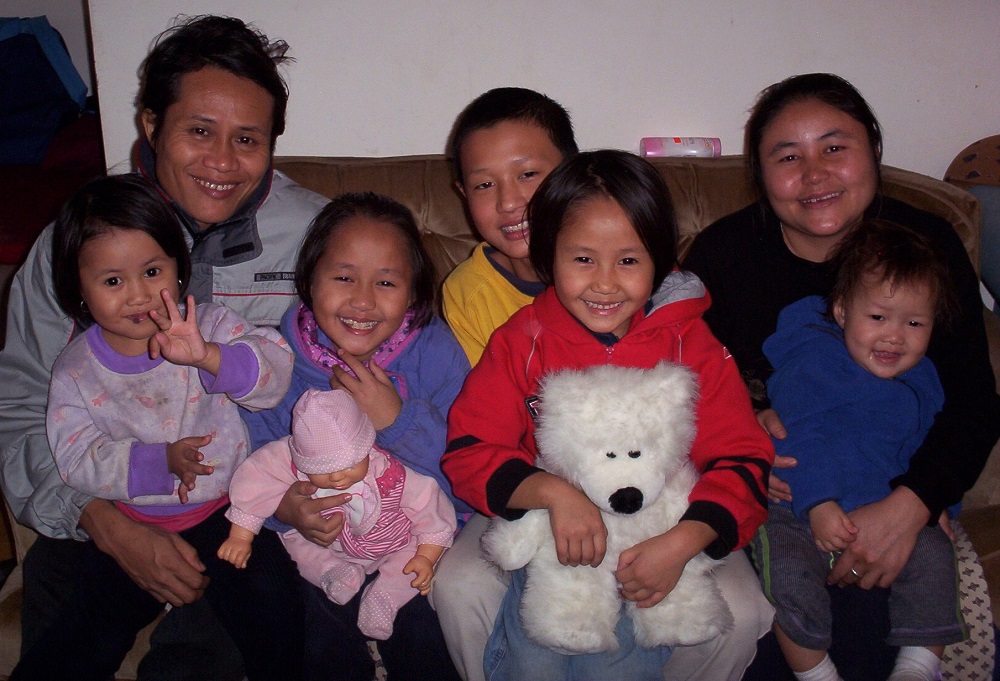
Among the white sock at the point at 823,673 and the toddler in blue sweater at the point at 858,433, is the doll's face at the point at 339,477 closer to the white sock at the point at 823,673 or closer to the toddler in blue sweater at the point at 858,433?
the toddler in blue sweater at the point at 858,433

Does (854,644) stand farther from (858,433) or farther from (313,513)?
(313,513)

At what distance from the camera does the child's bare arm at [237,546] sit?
139 centimetres

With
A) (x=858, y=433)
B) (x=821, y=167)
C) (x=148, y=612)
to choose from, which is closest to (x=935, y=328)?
(x=858, y=433)

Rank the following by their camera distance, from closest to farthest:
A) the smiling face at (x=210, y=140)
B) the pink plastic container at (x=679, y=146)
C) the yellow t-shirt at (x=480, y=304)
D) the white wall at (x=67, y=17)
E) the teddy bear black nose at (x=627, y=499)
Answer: the teddy bear black nose at (x=627, y=499)
the smiling face at (x=210, y=140)
the yellow t-shirt at (x=480, y=304)
the pink plastic container at (x=679, y=146)
the white wall at (x=67, y=17)

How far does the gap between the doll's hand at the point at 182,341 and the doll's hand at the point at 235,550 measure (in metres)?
0.36

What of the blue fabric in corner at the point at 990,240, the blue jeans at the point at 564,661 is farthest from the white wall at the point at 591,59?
the blue jeans at the point at 564,661

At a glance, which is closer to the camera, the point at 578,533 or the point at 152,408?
the point at 578,533

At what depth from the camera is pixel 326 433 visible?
4.28ft

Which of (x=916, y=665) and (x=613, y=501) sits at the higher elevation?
(x=613, y=501)

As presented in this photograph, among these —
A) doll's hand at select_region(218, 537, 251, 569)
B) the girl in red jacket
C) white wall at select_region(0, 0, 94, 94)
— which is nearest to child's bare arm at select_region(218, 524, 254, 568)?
doll's hand at select_region(218, 537, 251, 569)

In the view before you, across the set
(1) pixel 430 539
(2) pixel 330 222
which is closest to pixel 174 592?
(1) pixel 430 539

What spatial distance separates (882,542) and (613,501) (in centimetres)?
61

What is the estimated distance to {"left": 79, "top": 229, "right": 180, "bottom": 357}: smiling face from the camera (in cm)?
136

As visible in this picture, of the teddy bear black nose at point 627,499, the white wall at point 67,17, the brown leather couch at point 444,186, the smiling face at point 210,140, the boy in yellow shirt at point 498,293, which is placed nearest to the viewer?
the teddy bear black nose at point 627,499
